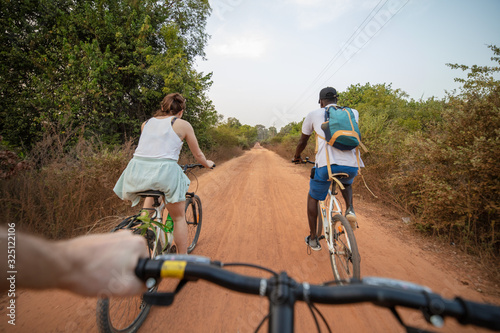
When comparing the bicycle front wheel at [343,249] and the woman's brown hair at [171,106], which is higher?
the woman's brown hair at [171,106]

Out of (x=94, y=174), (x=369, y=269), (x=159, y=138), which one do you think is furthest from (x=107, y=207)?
(x=369, y=269)

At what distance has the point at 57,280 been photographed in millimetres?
536

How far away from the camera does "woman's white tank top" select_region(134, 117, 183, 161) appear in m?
1.93

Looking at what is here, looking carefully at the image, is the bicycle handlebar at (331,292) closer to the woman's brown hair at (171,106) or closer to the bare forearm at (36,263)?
the bare forearm at (36,263)

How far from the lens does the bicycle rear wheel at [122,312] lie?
58.4 inches

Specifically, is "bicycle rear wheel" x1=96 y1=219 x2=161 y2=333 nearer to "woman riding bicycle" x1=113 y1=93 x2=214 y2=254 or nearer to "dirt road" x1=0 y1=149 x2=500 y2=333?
"dirt road" x1=0 y1=149 x2=500 y2=333

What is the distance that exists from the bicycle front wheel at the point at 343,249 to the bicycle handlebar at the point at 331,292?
1.56 m

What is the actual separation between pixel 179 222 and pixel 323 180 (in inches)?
72.4

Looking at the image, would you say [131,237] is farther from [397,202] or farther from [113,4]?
[113,4]

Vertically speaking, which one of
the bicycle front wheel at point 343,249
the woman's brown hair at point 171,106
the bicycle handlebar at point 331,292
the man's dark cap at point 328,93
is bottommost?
the bicycle front wheel at point 343,249

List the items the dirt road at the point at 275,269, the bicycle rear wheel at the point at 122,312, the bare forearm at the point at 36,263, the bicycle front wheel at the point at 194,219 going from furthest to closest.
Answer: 1. the bicycle front wheel at the point at 194,219
2. the dirt road at the point at 275,269
3. the bicycle rear wheel at the point at 122,312
4. the bare forearm at the point at 36,263

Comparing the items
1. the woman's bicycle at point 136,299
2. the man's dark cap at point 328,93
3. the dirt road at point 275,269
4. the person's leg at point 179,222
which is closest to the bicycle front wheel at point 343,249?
the dirt road at point 275,269

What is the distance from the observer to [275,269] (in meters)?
2.66

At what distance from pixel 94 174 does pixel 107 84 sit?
552 centimetres
